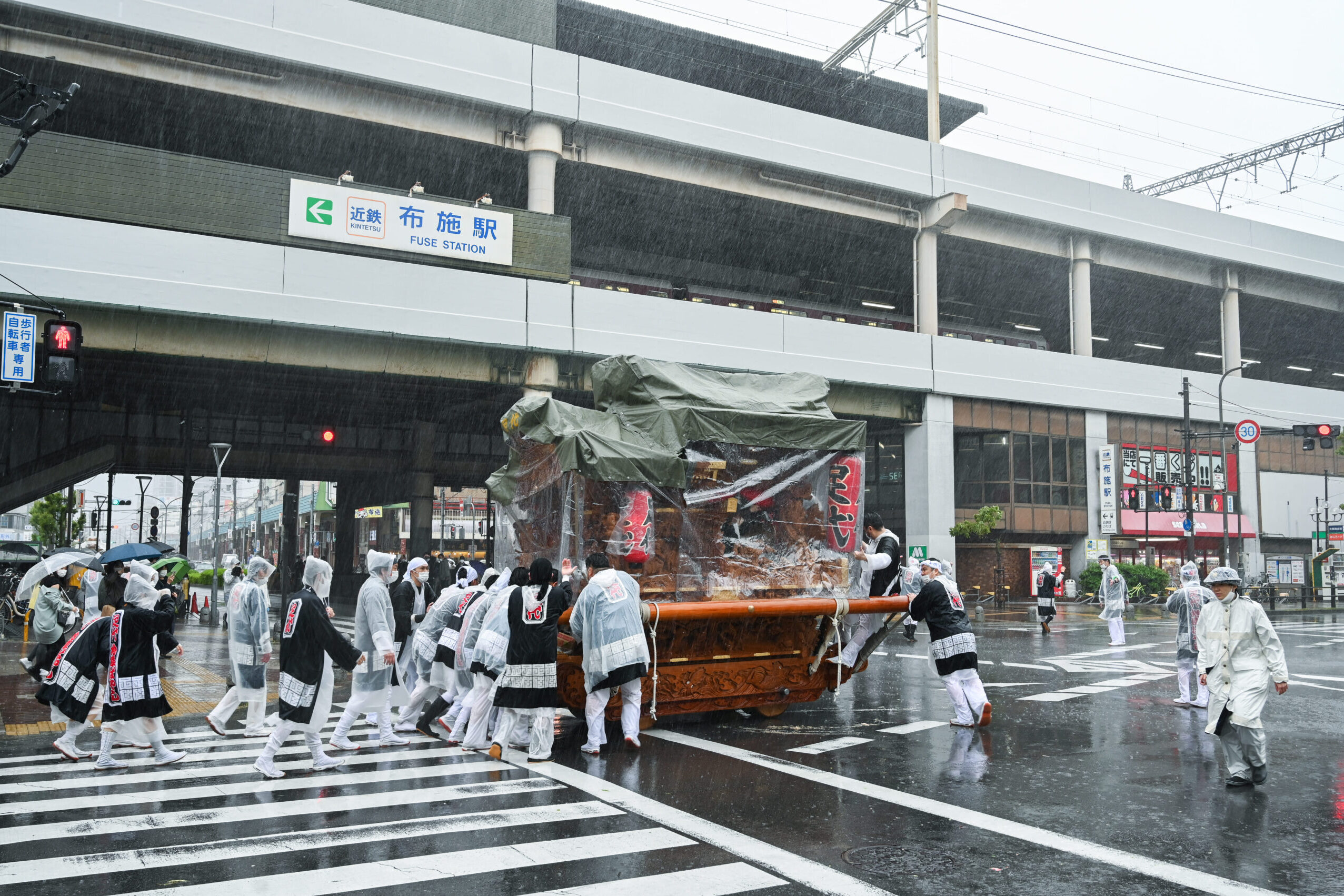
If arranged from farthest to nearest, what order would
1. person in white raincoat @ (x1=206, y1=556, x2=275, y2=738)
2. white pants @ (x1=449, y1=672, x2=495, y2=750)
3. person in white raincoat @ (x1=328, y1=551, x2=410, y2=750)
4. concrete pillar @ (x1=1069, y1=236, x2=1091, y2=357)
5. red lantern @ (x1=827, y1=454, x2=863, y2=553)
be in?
concrete pillar @ (x1=1069, y1=236, x2=1091, y2=357)
red lantern @ (x1=827, y1=454, x2=863, y2=553)
person in white raincoat @ (x1=206, y1=556, x2=275, y2=738)
white pants @ (x1=449, y1=672, x2=495, y2=750)
person in white raincoat @ (x1=328, y1=551, x2=410, y2=750)

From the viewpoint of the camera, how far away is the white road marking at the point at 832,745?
30.8ft

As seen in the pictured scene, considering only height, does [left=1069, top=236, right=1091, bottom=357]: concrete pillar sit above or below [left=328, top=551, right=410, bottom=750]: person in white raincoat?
above

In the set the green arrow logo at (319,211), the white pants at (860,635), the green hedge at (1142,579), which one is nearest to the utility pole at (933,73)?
the green hedge at (1142,579)

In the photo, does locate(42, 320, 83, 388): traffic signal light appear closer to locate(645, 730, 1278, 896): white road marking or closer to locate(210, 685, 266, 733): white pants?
locate(210, 685, 266, 733): white pants

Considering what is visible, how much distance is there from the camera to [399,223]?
893 inches

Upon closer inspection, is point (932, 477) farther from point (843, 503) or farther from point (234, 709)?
point (234, 709)

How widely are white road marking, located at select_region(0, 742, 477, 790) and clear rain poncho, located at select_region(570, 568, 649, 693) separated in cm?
158

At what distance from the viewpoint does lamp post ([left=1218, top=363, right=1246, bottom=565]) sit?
3394 centimetres

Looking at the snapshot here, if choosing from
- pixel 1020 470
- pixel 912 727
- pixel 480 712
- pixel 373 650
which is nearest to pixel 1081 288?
pixel 1020 470

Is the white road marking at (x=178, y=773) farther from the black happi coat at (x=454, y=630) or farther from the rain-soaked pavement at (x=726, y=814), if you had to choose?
the black happi coat at (x=454, y=630)

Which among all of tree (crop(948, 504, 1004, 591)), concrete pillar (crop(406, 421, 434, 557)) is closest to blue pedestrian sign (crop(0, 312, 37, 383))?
concrete pillar (crop(406, 421, 434, 557))

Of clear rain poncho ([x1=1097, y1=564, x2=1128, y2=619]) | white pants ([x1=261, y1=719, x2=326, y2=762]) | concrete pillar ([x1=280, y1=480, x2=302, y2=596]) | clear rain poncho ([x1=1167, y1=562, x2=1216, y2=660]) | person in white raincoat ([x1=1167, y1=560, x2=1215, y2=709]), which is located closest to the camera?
white pants ([x1=261, y1=719, x2=326, y2=762])

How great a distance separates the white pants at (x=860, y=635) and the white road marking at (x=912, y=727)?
862 millimetres

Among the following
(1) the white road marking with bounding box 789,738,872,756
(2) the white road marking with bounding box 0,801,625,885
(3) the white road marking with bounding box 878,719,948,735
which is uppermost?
(2) the white road marking with bounding box 0,801,625,885
